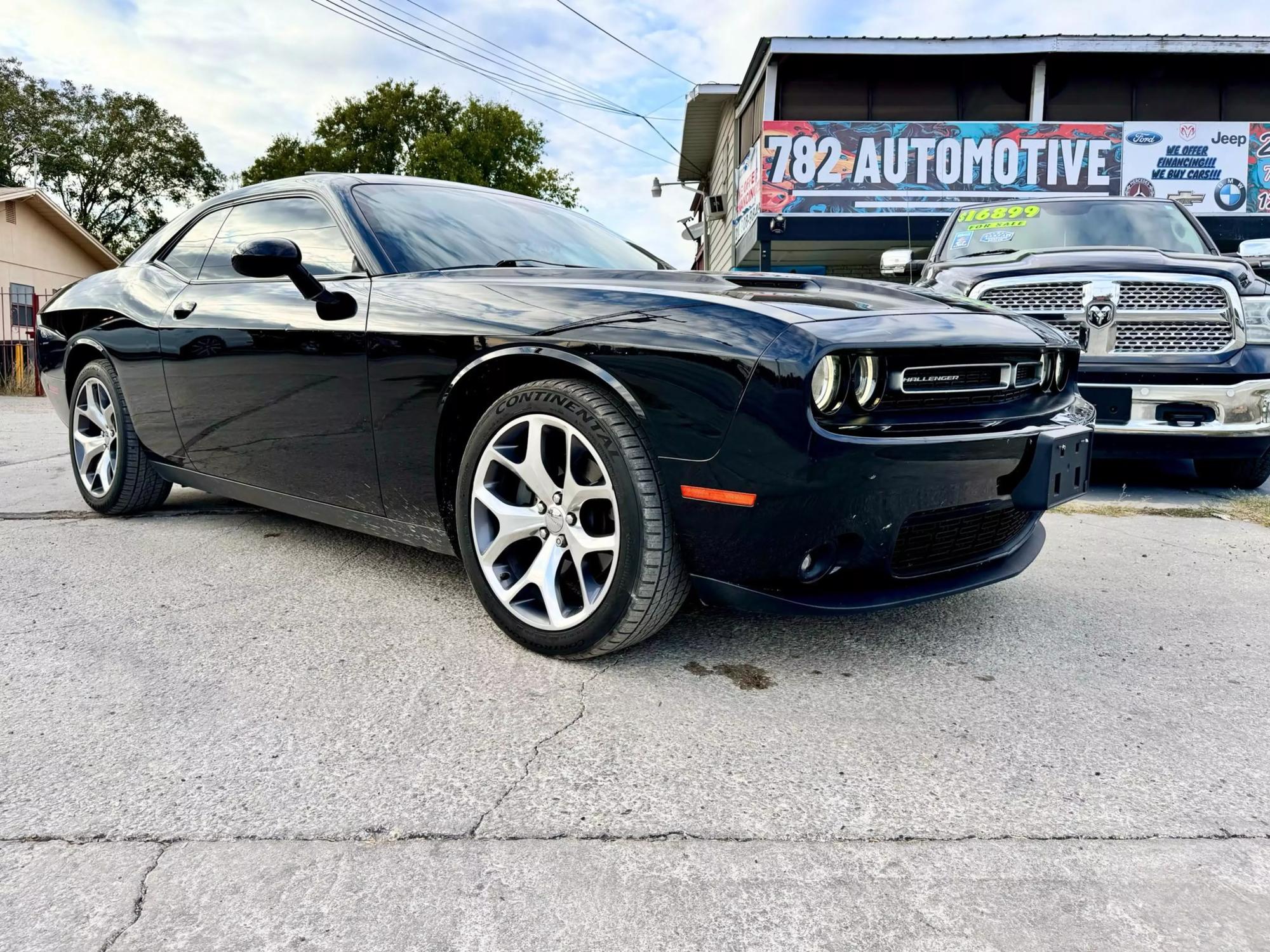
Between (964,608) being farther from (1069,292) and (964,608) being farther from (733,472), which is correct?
(1069,292)

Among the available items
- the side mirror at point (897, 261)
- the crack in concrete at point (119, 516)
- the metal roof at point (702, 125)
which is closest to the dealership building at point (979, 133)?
the metal roof at point (702, 125)

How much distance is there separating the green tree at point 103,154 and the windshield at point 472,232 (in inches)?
1634

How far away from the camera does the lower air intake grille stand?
2.29 metres

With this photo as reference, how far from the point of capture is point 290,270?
290 centimetres

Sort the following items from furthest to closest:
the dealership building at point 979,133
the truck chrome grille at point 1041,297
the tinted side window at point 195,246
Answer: the dealership building at point 979,133 → the truck chrome grille at point 1041,297 → the tinted side window at point 195,246

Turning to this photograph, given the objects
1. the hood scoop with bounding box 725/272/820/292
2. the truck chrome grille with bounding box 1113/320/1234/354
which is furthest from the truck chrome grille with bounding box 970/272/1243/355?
the hood scoop with bounding box 725/272/820/292

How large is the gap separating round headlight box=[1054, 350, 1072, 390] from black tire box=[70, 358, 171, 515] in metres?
3.62

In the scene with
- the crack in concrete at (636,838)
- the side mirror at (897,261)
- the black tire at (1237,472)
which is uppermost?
the side mirror at (897,261)

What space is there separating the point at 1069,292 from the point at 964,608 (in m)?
2.76

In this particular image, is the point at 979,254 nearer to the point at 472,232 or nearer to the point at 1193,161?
the point at 472,232

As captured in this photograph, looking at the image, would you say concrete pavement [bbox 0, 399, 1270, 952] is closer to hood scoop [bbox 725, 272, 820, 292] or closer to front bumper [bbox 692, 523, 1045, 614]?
front bumper [bbox 692, 523, 1045, 614]

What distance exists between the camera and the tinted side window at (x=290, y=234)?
3107 mm

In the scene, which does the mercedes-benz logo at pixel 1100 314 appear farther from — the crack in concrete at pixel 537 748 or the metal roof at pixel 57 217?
the metal roof at pixel 57 217

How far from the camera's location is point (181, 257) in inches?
155
